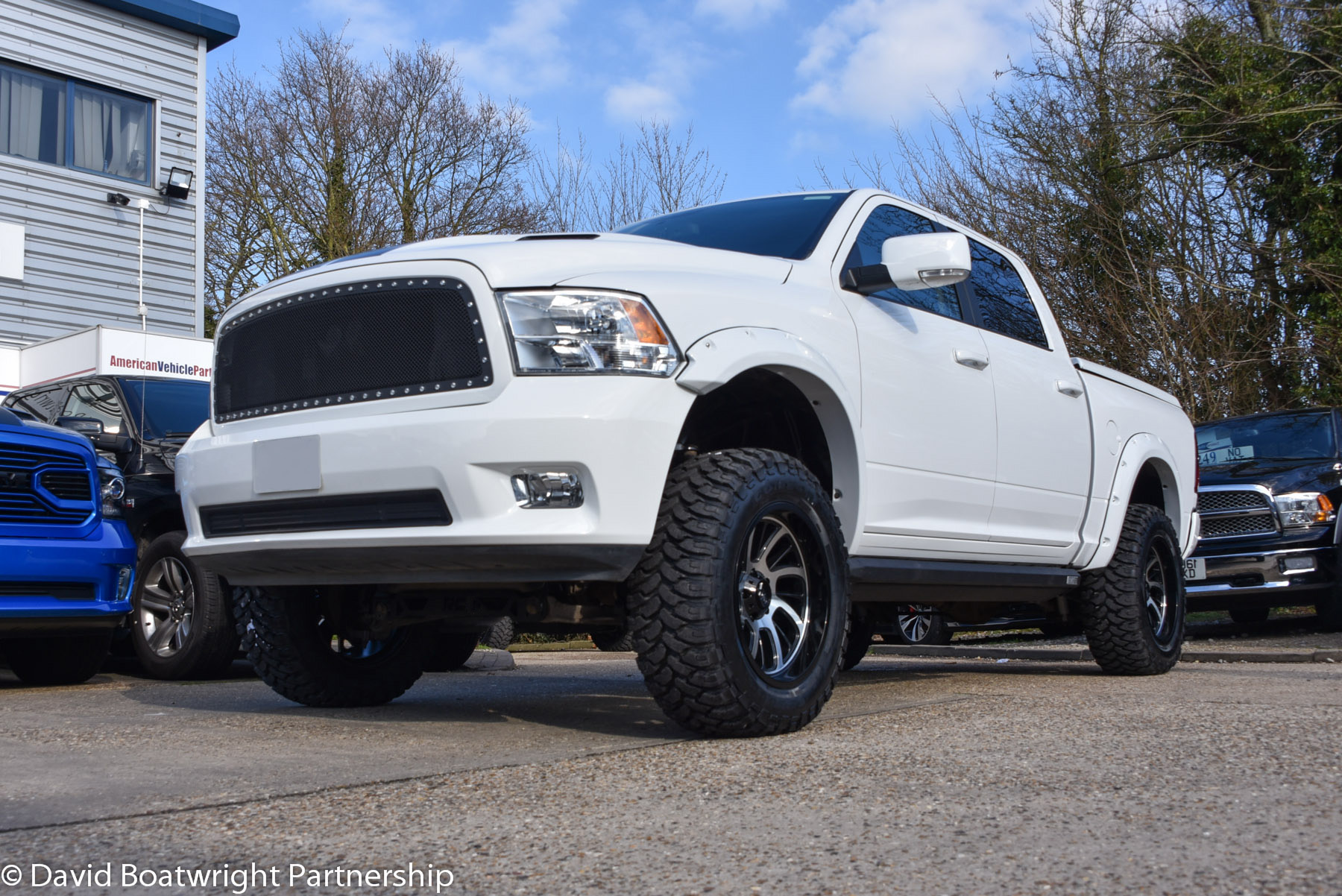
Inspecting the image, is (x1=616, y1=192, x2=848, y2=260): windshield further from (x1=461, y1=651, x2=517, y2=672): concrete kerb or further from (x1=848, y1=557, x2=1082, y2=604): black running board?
(x1=461, y1=651, x2=517, y2=672): concrete kerb

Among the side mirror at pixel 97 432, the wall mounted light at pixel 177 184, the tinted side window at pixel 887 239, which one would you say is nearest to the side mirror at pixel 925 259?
the tinted side window at pixel 887 239

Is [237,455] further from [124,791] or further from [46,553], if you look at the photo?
[46,553]

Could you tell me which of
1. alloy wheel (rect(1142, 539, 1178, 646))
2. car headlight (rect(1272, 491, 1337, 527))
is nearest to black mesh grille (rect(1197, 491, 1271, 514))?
car headlight (rect(1272, 491, 1337, 527))

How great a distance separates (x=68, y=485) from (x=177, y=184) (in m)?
11.9

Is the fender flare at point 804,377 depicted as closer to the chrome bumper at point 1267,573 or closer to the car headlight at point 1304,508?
the chrome bumper at point 1267,573

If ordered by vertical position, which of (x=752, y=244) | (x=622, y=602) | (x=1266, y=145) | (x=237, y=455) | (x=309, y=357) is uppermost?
(x=1266, y=145)

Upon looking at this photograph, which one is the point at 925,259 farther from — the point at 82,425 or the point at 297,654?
the point at 82,425

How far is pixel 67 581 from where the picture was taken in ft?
19.3

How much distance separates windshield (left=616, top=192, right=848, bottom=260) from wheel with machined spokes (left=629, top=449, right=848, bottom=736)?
1.01 m

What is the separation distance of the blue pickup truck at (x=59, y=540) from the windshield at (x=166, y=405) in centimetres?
73

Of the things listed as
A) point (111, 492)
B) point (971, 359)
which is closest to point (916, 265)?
point (971, 359)

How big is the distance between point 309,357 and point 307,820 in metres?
1.78

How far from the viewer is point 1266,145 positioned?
57.2 feet

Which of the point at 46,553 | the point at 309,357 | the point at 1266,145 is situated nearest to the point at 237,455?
the point at 309,357
